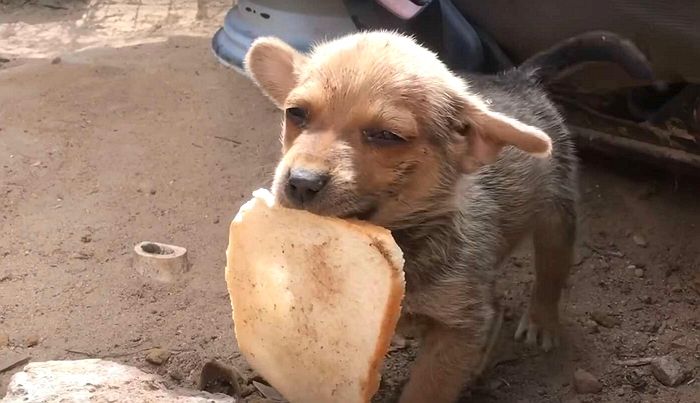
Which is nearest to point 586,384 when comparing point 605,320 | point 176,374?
point 605,320

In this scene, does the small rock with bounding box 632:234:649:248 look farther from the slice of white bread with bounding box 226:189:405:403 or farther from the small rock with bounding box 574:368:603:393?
the slice of white bread with bounding box 226:189:405:403

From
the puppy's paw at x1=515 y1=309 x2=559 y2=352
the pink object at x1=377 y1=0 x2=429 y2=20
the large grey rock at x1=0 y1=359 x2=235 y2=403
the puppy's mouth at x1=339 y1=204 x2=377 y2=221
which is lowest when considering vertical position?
the puppy's paw at x1=515 y1=309 x2=559 y2=352

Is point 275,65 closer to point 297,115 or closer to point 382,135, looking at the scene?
point 297,115

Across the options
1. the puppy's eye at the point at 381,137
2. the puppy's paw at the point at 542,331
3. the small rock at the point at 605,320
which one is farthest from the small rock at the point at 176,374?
the small rock at the point at 605,320

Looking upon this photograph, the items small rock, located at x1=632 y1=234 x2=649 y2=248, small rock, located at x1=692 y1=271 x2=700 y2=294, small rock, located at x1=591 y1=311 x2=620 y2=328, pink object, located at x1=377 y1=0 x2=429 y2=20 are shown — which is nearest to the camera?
small rock, located at x1=591 y1=311 x2=620 y2=328

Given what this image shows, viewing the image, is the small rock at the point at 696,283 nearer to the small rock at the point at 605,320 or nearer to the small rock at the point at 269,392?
the small rock at the point at 605,320

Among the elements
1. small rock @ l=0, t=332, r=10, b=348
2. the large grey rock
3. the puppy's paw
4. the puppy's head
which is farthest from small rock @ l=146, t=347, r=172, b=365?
the puppy's paw
